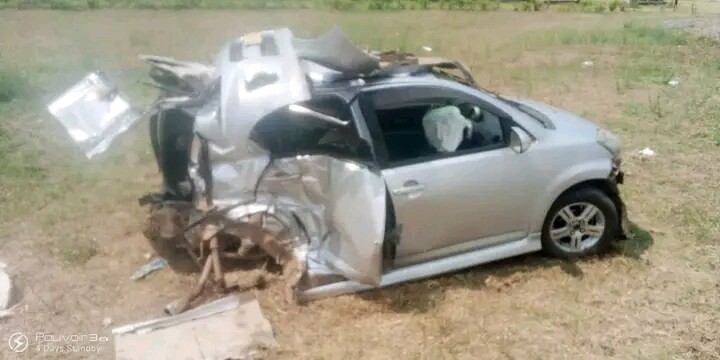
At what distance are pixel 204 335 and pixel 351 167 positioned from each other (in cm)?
149

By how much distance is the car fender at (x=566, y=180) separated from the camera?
18.1 feet

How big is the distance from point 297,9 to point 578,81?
12.8 m

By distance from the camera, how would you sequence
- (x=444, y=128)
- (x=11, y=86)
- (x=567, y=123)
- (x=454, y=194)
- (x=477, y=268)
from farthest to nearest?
(x=11, y=86)
(x=567, y=123)
(x=477, y=268)
(x=444, y=128)
(x=454, y=194)

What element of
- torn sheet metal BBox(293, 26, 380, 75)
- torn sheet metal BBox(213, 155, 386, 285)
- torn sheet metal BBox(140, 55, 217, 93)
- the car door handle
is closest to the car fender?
the car door handle

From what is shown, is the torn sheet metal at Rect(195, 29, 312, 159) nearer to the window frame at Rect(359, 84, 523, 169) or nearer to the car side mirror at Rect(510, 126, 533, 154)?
the window frame at Rect(359, 84, 523, 169)

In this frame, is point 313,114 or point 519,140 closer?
point 313,114

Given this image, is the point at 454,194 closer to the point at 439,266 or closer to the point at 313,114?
the point at 439,266

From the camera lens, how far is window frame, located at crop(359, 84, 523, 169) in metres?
5.15

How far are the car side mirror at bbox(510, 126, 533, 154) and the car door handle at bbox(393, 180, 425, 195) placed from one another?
79 cm

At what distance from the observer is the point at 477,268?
18.9ft

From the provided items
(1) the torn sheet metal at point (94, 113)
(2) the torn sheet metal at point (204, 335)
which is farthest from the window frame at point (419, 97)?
(1) the torn sheet metal at point (94, 113)

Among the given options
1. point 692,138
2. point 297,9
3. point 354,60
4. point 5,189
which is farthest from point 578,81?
point 297,9

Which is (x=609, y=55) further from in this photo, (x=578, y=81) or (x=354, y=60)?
(x=354, y=60)

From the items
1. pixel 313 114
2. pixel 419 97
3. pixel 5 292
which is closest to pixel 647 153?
pixel 419 97
